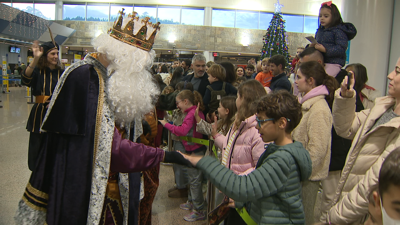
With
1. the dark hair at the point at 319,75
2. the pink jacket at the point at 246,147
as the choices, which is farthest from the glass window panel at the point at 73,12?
the pink jacket at the point at 246,147

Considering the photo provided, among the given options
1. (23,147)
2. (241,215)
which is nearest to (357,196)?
(241,215)

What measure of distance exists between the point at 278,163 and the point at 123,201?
111cm

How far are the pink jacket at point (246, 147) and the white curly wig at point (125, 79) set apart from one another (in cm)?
77

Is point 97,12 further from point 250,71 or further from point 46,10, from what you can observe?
point 250,71

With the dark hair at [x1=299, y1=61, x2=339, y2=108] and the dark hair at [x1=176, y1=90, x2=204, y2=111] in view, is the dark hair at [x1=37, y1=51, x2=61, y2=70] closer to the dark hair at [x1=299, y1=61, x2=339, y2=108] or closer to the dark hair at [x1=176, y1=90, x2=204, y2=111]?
the dark hair at [x1=176, y1=90, x2=204, y2=111]

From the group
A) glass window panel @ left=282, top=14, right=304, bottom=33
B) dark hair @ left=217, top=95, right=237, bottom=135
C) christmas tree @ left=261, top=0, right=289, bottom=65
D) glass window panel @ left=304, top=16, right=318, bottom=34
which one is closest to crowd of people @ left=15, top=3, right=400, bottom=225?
dark hair @ left=217, top=95, right=237, bottom=135

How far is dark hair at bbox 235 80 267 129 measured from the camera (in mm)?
2533

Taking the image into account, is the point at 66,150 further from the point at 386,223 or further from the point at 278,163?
the point at 386,223

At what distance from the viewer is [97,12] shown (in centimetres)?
2220

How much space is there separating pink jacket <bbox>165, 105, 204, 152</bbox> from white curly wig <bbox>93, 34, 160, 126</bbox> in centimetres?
154

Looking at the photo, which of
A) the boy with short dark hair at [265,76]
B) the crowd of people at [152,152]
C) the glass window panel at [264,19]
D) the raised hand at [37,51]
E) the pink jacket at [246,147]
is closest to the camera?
the crowd of people at [152,152]

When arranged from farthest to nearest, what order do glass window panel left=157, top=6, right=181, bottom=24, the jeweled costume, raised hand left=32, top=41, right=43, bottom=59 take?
1. glass window panel left=157, top=6, right=181, bottom=24
2. raised hand left=32, top=41, right=43, bottom=59
3. the jeweled costume

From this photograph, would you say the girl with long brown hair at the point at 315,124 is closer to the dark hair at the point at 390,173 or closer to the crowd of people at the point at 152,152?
the crowd of people at the point at 152,152

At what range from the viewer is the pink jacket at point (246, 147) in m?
2.30
